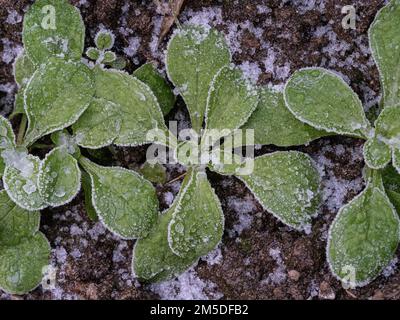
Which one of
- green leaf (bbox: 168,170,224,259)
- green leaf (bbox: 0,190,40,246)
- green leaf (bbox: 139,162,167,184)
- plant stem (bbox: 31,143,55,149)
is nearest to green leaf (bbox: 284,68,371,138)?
green leaf (bbox: 168,170,224,259)

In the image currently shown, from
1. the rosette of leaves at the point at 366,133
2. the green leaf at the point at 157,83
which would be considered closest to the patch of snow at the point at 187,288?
the rosette of leaves at the point at 366,133

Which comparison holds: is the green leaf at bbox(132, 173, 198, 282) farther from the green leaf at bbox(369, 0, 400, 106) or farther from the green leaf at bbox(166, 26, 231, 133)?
the green leaf at bbox(369, 0, 400, 106)

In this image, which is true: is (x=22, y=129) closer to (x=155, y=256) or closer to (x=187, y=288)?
(x=155, y=256)

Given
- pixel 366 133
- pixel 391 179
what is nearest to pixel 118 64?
pixel 366 133

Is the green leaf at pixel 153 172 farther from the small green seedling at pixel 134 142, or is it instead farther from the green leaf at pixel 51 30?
the green leaf at pixel 51 30
